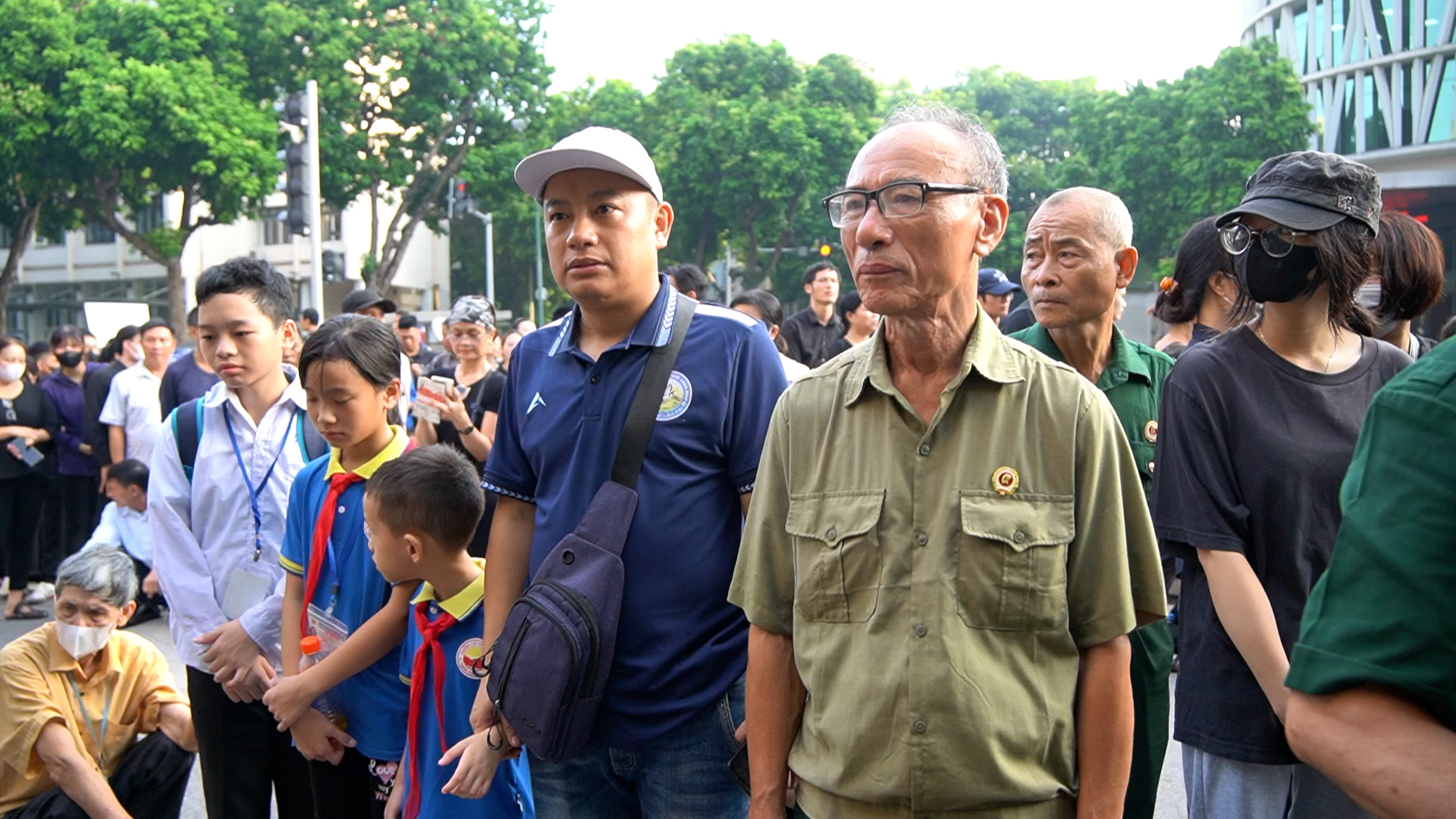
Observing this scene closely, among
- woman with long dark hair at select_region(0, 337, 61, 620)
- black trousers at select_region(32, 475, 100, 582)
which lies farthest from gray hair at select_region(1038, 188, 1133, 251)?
black trousers at select_region(32, 475, 100, 582)

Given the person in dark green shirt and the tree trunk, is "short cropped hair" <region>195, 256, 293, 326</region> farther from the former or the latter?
the tree trunk

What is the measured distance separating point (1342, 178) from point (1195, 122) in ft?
133

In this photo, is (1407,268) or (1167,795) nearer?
(1407,268)

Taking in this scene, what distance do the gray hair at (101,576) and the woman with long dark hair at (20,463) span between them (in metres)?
5.30

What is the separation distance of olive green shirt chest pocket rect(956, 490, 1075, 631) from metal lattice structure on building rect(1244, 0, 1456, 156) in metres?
45.5

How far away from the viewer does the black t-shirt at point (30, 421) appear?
9.21m

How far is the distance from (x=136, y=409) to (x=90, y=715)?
544 centimetres

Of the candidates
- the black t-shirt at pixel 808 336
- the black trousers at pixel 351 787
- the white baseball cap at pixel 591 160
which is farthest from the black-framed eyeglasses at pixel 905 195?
the black t-shirt at pixel 808 336

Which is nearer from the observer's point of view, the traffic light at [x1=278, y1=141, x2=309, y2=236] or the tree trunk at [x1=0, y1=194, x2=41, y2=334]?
the traffic light at [x1=278, y1=141, x2=309, y2=236]

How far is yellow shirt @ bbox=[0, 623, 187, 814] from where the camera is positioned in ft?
13.1

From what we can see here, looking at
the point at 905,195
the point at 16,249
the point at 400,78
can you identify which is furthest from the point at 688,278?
the point at 16,249

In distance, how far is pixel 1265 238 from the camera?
250cm

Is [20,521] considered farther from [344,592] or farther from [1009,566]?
[1009,566]

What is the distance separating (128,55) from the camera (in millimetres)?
30438
